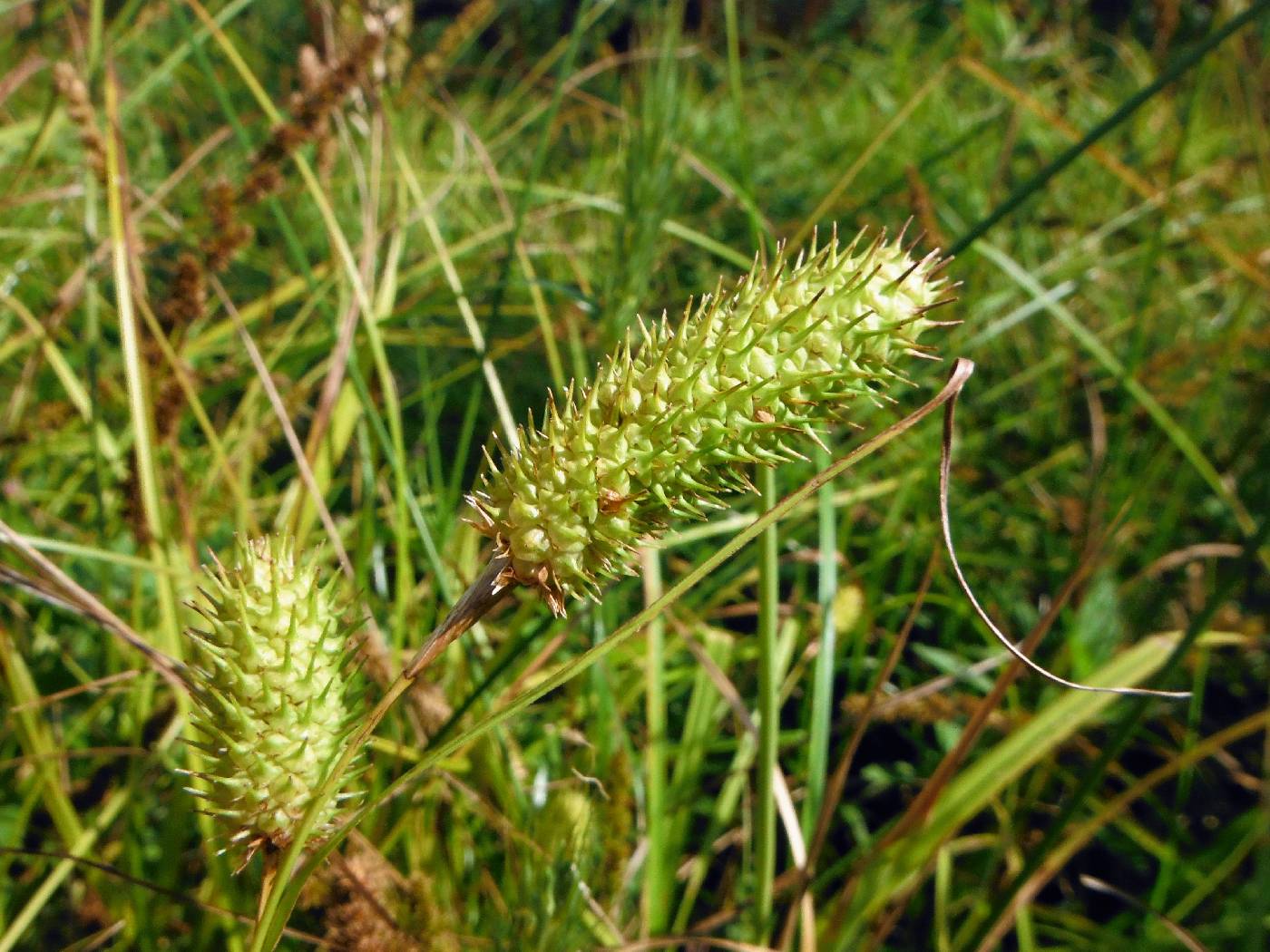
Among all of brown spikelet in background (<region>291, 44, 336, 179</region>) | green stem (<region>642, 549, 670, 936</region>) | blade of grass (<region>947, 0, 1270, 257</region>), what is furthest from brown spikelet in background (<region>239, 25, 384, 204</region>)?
blade of grass (<region>947, 0, 1270, 257</region>)

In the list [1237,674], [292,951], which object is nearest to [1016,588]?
[1237,674]

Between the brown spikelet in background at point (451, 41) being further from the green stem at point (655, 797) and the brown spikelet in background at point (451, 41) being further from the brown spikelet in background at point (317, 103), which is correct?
the green stem at point (655, 797)

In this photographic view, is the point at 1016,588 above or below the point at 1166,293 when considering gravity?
below

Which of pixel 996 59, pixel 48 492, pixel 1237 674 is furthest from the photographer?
pixel 996 59

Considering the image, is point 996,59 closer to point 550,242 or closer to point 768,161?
point 768,161

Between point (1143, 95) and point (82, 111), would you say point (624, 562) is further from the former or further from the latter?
point (82, 111)

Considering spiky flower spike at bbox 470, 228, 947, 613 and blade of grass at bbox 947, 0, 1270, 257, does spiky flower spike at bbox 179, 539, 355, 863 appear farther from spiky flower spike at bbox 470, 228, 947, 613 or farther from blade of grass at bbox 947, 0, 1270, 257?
blade of grass at bbox 947, 0, 1270, 257

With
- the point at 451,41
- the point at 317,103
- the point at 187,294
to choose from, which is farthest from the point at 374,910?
the point at 451,41
